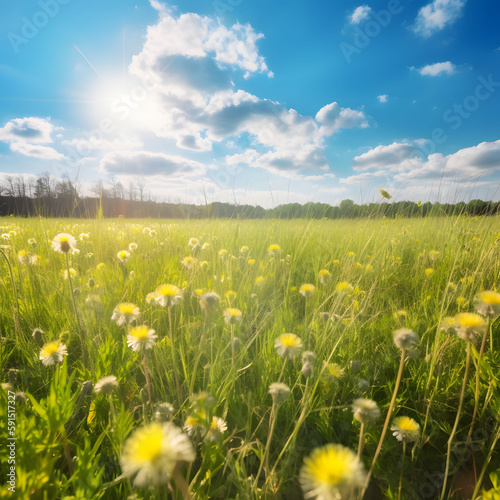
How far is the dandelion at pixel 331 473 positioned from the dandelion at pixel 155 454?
0.69ft

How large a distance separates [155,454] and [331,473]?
0.29 m

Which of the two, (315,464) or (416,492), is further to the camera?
(416,492)

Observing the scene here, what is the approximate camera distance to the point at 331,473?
1.43 feet

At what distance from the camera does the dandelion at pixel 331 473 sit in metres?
0.43

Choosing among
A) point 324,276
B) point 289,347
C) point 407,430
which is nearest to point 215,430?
point 289,347

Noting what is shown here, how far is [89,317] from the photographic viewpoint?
1546 millimetres

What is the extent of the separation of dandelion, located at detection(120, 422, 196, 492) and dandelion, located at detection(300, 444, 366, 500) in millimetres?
210

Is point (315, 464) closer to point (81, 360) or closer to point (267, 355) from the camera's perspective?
point (267, 355)

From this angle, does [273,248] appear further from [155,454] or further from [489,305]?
[155,454]

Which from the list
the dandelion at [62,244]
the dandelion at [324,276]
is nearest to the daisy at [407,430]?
the dandelion at [324,276]

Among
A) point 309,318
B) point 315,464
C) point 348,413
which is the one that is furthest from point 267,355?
point 315,464

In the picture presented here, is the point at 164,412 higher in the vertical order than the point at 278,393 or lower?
lower

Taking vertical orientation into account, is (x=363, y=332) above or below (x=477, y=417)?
above

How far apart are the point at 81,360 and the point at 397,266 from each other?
2.62 meters
